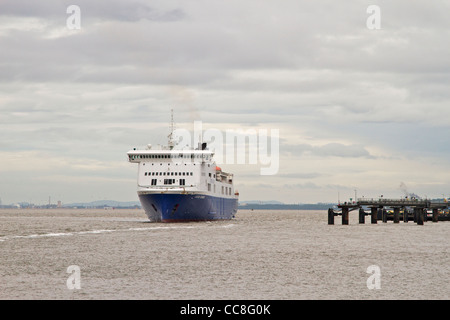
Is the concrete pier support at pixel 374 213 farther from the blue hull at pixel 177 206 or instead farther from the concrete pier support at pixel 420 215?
the blue hull at pixel 177 206

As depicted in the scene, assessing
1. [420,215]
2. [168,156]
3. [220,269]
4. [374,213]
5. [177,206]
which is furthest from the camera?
[374,213]

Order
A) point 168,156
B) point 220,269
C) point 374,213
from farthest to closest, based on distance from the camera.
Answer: point 374,213 → point 168,156 → point 220,269

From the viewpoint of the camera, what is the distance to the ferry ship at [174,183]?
82500 mm

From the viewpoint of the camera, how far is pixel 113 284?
97.9 ft

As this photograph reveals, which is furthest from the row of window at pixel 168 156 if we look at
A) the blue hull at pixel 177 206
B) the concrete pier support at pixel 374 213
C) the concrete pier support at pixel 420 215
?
the concrete pier support at pixel 420 215

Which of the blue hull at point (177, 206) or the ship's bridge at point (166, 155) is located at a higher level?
the ship's bridge at point (166, 155)

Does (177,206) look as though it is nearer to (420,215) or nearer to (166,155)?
(166,155)

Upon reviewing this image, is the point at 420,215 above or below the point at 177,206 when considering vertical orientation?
below

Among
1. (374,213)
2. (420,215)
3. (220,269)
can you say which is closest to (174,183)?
(374,213)

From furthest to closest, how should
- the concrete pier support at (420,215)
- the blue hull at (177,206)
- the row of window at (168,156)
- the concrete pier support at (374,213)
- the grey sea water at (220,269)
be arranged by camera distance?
the concrete pier support at (374,213)
the concrete pier support at (420,215)
the row of window at (168,156)
the blue hull at (177,206)
the grey sea water at (220,269)

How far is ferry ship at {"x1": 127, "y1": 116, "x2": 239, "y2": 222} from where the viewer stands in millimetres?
82500

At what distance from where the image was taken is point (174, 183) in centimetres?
8444

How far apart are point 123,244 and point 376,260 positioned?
22.1 m

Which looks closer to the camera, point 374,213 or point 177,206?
point 177,206
